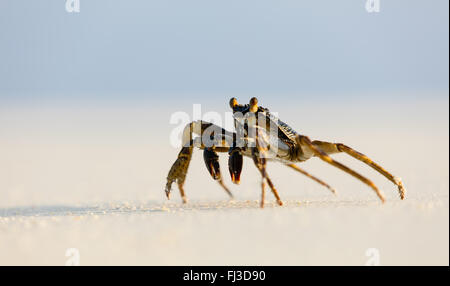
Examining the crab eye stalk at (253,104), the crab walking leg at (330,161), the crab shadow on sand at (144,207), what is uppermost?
the crab eye stalk at (253,104)

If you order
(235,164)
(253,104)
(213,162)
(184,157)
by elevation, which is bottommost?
(235,164)

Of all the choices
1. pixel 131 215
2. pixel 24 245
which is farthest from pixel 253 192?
pixel 24 245

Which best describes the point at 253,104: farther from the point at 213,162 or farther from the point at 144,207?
the point at 144,207

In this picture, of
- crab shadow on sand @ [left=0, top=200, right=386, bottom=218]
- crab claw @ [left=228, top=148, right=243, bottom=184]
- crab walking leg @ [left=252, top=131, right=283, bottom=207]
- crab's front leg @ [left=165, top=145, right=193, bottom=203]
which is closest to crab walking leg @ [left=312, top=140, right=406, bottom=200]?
crab shadow on sand @ [left=0, top=200, right=386, bottom=218]

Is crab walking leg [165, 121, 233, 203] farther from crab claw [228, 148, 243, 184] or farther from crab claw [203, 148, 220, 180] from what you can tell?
crab claw [228, 148, 243, 184]

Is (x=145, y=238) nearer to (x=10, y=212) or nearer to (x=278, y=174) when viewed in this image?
(x=10, y=212)

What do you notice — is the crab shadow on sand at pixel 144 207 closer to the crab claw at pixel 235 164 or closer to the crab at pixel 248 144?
the crab at pixel 248 144

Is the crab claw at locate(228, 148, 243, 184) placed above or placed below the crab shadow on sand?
above

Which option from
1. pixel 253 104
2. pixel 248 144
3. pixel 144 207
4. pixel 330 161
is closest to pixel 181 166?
pixel 144 207

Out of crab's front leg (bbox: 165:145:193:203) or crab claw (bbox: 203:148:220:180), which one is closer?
crab claw (bbox: 203:148:220:180)

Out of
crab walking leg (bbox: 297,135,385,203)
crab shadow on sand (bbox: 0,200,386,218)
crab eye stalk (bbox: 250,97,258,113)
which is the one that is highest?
crab eye stalk (bbox: 250,97,258,113)

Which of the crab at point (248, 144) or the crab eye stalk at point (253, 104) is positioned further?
the crab eye stalk at point (253, 104)

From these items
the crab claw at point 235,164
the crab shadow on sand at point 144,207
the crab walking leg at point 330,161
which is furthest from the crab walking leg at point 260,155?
the crab shadow on sand at point 144,207
